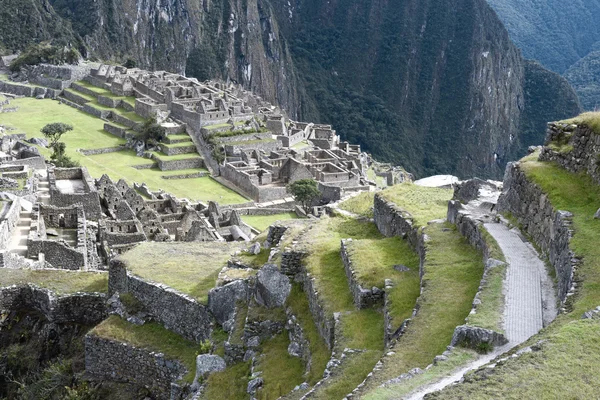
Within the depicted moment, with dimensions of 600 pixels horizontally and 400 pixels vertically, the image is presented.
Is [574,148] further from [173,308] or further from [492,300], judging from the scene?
[173,308]

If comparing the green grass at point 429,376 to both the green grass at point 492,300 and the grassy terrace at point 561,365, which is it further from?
the grassy terrace at point 561,365

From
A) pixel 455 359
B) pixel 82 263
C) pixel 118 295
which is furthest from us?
pixel 82 263

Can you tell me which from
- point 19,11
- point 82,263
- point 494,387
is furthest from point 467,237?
point 19,11

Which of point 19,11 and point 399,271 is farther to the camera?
point 19,11

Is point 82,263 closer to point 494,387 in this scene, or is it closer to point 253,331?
point 253,331

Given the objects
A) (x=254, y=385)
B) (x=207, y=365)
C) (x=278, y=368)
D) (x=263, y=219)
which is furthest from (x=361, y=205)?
(x=263, y=219)

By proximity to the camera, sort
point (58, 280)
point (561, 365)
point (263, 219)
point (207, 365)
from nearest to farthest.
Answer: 1. point (561, 365)
2. point (207, 365)
3. point (58, 280)
4. point (263, 219)
